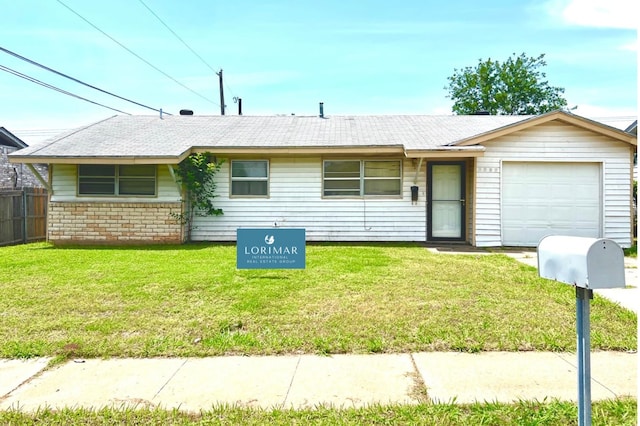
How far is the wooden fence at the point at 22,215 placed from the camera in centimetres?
1230

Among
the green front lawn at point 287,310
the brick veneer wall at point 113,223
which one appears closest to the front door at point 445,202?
the green front lawn at point 287,310

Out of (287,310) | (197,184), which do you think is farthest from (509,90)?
(287,310)

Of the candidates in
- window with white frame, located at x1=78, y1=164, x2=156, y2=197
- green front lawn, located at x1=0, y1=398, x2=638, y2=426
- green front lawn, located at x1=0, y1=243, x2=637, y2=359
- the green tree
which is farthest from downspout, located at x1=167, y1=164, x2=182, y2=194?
the green tree

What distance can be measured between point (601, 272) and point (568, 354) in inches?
83.6

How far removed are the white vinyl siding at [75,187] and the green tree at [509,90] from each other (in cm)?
3054

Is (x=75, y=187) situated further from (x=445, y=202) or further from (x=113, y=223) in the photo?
(x=445, y=202)

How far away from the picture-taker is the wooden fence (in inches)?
484

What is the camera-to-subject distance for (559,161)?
1061cm

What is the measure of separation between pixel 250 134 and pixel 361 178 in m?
3.82

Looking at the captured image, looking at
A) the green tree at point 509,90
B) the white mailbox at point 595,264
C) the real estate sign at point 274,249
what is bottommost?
the real estate sign at point 274,249

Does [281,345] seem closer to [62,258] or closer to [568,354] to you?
[568,354]

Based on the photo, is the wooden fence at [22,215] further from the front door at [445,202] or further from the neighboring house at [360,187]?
the front door at [445,202]

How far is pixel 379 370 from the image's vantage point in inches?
126

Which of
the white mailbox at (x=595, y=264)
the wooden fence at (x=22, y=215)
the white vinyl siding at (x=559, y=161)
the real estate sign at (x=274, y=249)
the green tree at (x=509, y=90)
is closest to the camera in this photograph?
the white mailbox at (x=595, y=264)
